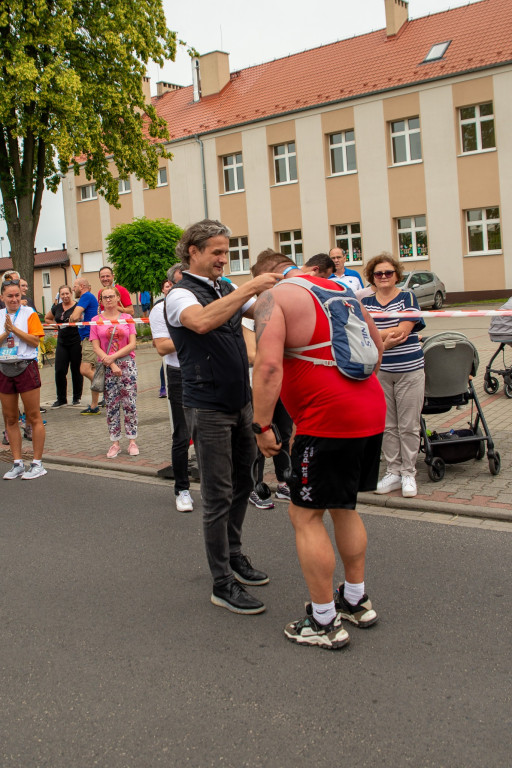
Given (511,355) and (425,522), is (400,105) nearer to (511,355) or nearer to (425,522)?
(511,355)

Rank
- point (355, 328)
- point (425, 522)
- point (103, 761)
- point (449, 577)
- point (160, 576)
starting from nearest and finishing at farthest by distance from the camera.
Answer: point (103, 761)
point (355, 328)
point (449, 577)
point (160, 576)
point (425, 522)

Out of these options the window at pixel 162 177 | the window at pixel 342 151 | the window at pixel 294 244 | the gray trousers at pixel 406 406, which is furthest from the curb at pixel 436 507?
the window at pixel 162 177

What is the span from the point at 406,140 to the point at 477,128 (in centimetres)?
288

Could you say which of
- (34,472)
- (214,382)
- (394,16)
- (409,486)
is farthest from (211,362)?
(394,16)

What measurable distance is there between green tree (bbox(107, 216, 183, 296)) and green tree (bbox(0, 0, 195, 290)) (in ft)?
18.1

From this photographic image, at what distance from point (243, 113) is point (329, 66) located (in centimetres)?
441

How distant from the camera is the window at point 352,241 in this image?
32.8 meters

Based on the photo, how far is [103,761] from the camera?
2.82 metres

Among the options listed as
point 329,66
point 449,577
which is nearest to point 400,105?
point 329,66

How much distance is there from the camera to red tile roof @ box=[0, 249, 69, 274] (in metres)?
51.6

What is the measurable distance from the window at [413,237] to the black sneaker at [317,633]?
94.2 feet

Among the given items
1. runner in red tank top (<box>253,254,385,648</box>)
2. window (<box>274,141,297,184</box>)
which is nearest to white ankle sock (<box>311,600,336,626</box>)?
runner in red tank top (<box>253,254,385,648</box>)

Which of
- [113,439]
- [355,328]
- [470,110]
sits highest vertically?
[470,110]

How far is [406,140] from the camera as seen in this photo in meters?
31.0
